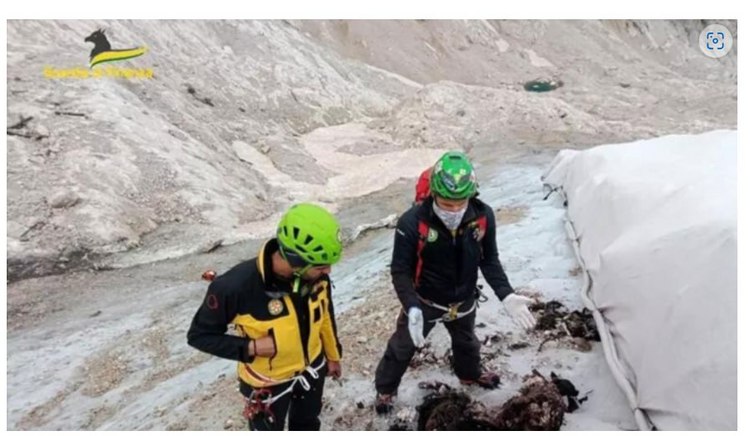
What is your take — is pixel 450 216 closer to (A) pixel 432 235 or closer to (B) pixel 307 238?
(A) pixel 432 235

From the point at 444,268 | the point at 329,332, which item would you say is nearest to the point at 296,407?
the point at 329,332

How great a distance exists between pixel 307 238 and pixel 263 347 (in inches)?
21.9

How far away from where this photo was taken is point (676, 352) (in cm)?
323

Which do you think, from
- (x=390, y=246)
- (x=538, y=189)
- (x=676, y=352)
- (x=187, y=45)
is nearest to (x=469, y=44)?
(x=187, y=45)

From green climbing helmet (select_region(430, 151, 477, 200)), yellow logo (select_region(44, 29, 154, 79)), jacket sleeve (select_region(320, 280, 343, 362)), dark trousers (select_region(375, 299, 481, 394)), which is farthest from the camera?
yellow logo (select_region(44, 29, 154, 79))

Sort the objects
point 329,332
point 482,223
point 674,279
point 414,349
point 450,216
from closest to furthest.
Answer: point 329,332
point 450,216
point 482,223
point 674,279
point 414,349

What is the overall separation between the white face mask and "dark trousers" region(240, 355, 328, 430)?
0.99 meters

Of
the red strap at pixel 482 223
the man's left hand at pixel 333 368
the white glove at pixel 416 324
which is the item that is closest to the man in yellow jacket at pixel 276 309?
the man's left hand at pixel 333 368

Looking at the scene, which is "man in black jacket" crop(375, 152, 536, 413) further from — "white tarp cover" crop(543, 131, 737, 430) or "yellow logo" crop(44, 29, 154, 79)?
"yellow logo" crop(44, 29, 154, 79)

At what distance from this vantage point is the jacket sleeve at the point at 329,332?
9.82 ft

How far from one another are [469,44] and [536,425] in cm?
2687

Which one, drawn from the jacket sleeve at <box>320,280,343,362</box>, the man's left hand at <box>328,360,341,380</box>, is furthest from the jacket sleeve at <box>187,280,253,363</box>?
the man's left hand at <box>328,360,341,380</box>

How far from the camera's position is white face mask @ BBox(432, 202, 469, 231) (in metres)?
3.25

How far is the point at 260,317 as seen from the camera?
8.98 feet
